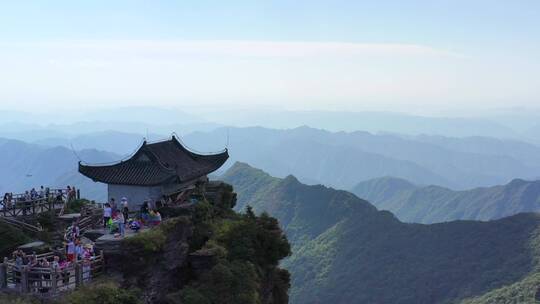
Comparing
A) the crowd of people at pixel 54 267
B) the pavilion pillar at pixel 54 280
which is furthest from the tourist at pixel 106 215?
the pavilion pillar at pixel 54 280

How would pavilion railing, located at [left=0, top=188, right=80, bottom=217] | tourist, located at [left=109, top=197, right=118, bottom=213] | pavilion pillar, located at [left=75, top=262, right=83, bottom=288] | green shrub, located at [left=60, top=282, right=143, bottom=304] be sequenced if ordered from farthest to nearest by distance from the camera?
pavilion railing, located at [left=0, top=188, right=80, bottom=217], tourist, located at [left=109, top=197, right=118, bottom=213], pavilion pillar, located at [left=75, top=262, right=83, bottom=288], green shrub, located at [left=60, top=282, right=143, bottom=304]

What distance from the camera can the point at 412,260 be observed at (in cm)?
12744

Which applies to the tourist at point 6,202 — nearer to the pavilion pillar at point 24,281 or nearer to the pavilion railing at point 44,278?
the pavilion railing at point 44,278

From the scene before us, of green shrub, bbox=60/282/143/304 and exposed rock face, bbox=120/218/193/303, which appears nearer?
green shrub, bbox=60/282/143/304

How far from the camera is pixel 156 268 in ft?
91.1

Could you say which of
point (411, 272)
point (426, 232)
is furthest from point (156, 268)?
point (426, 232)

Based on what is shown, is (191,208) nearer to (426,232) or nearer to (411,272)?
(411,272)

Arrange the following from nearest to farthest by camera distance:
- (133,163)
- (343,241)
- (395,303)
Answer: (133,163), (395,303), (343,241)

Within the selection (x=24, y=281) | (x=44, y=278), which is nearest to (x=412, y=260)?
(x=44, y=278)

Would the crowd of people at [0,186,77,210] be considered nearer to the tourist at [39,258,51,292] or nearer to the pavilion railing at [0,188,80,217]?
the pavilion railing at [0,188,80,217]

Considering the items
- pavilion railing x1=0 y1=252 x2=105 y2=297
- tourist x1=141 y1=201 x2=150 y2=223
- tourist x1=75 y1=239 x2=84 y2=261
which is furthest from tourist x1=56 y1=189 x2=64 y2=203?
pavilion railing x1=0 y1=252 x2=105 y2=297

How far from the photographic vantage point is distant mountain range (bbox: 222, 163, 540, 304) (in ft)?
366

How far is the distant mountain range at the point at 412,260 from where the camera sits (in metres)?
112

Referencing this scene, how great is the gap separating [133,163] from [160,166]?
6.78 feet
